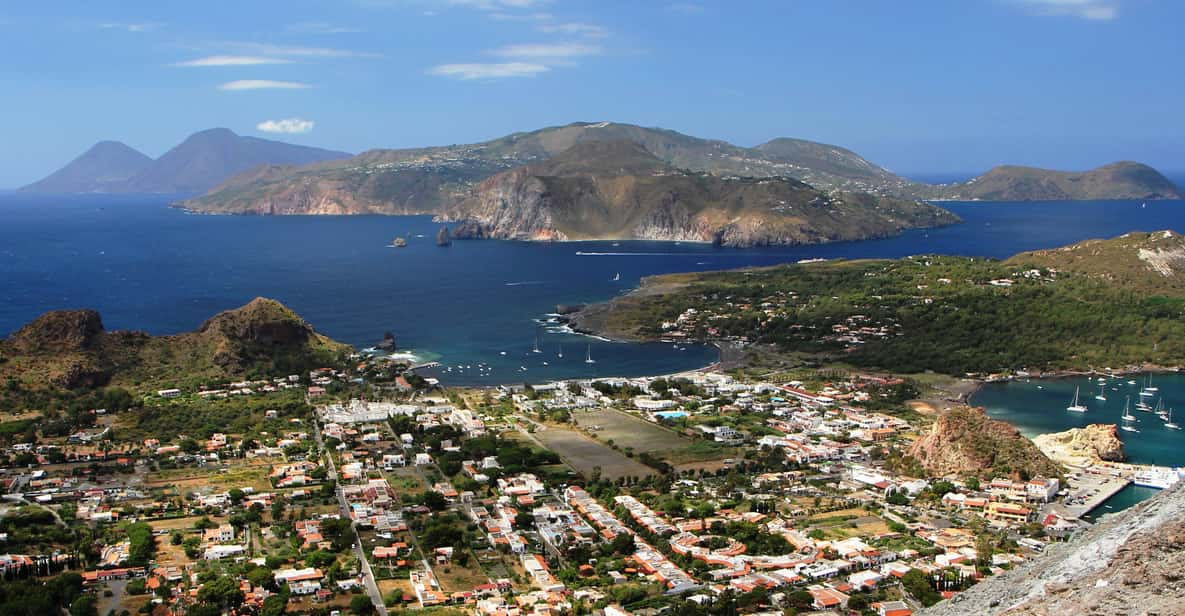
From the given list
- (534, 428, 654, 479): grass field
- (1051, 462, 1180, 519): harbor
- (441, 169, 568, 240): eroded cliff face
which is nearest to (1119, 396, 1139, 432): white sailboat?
(1051, 462, 1180, 519): harbor

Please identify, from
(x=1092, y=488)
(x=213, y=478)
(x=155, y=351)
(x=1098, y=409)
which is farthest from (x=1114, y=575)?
(x=155, y=351)

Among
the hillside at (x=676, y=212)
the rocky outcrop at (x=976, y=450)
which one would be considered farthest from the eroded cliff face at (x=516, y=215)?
the rocky outcrop at (x=976, y=450)

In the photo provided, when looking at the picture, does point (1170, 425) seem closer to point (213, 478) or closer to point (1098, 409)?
point (1098, 409)

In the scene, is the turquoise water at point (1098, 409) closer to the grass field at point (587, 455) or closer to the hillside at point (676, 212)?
the grass field at point (587, 455)

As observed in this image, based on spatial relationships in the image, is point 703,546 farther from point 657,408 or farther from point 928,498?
point 657,408

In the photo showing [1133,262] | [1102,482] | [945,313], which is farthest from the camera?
[1133,262]

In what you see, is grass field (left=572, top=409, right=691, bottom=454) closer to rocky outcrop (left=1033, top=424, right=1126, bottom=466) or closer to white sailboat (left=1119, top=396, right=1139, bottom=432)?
rocky outcrop (left=1033, top=424, right=1126, bottom=466)
